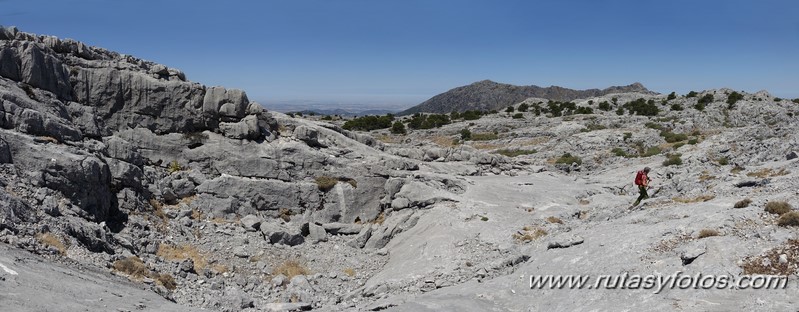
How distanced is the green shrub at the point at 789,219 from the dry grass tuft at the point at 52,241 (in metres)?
23.5

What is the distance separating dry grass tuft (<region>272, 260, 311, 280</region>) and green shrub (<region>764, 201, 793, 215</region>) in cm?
1857

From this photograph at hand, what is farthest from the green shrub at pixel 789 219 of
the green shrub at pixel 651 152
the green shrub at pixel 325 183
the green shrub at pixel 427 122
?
the green shrub at pixel 427 122

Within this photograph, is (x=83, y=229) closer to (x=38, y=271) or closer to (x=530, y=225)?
(x=38, y=271)

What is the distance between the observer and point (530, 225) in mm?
26156

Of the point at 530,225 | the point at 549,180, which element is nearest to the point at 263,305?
the point at 530,225

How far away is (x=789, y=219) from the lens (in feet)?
51.5

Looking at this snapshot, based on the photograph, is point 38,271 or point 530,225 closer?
point 38,271

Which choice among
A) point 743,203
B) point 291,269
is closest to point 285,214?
point 291,269

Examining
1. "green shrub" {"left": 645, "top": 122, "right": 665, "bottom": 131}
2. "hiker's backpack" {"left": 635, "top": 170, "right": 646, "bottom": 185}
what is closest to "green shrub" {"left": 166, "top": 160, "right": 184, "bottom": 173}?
"hiker's backpack" {"left": 635, "top": 170, "right": 646, "bottom": 185}

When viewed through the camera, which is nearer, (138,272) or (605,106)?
(138,272)

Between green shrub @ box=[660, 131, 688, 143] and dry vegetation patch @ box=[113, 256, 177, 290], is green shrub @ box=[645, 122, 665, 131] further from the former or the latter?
dry vegetation patch @ box=[113, 256, 177, 290]

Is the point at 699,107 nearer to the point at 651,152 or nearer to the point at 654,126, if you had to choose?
the point at 654,126

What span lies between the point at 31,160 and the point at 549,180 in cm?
3018

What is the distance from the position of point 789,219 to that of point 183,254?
23.4m
